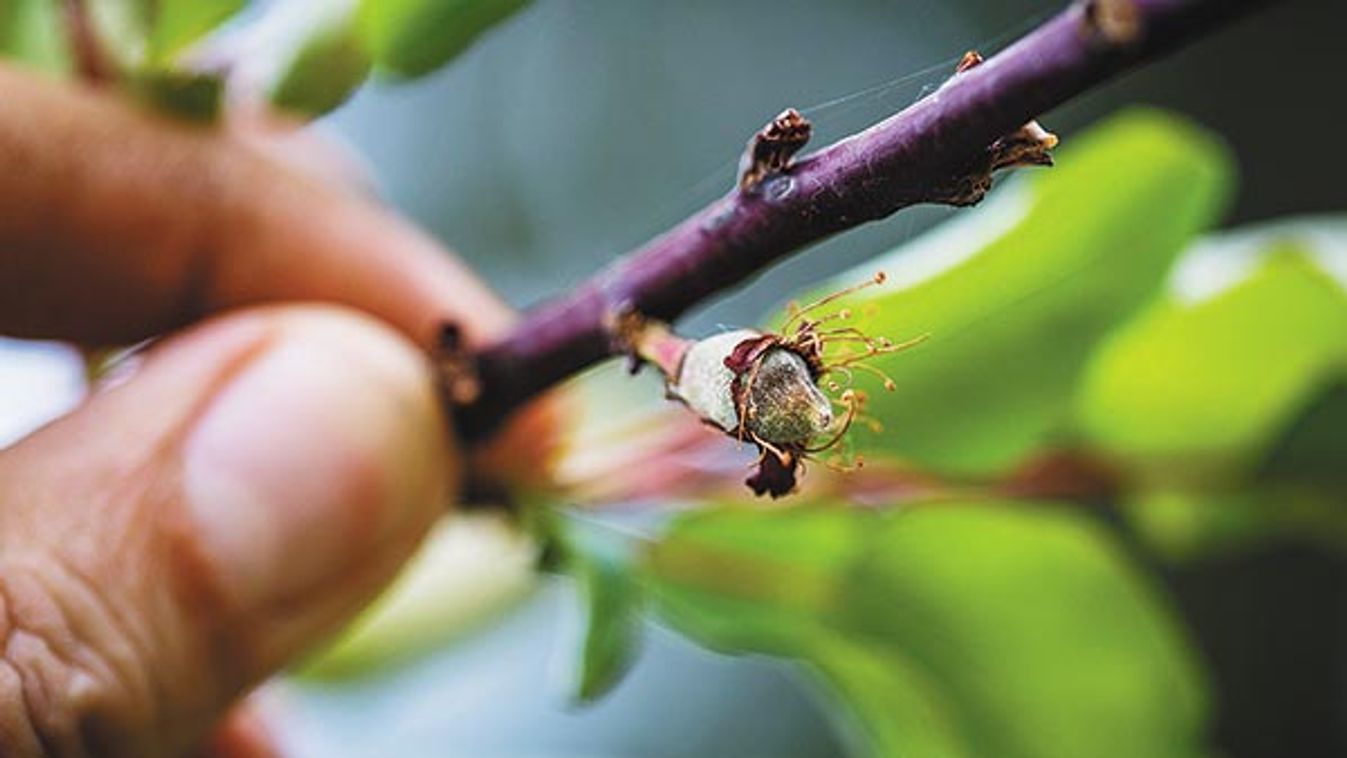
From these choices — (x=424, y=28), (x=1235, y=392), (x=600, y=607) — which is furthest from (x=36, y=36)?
(x=1235, y=392)

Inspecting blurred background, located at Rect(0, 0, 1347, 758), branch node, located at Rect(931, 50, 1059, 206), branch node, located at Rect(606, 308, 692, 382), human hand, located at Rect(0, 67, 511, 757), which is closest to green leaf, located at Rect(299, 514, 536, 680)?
blurred background, located at Rect(0, 0, 1347, 758)

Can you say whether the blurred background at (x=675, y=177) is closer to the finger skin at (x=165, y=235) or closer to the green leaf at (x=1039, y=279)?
the finger skin at (x=165, y=235)

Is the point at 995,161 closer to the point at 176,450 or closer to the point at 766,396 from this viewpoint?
the point at 766,396

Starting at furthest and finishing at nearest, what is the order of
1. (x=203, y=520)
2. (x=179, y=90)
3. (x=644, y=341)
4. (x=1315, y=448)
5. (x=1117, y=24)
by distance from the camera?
(x=1315, y=448)
(x=179, y=90)
(x=203, y=520)
(x=644, y=341)
(x=1117, y=24)

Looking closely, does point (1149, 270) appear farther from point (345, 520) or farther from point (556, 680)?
point (556, 680)

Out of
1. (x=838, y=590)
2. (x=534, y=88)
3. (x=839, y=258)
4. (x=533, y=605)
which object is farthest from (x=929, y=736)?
(x=534, y=88)

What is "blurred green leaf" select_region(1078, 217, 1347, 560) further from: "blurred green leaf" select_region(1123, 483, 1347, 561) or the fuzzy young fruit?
the fuzzy young fruit

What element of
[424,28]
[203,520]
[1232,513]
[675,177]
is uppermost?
[424,28]

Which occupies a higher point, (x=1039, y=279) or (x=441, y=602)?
(x=1039, y=279)
